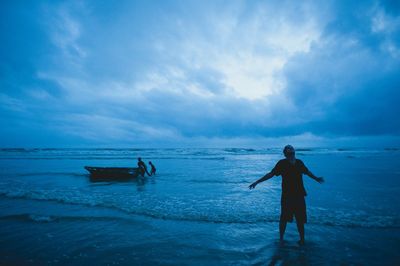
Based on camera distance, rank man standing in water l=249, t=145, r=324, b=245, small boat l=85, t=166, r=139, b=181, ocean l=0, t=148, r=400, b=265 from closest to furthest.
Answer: ocean l=0, t=148, r=400, b=265 < man standing in water l=249, t=145, r=324, b=245 < small boat l=85, t=166, r=139, b=181

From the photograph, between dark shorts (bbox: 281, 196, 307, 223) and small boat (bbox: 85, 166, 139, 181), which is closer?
dark shorts (bbox: 281, 196, 307, 223)

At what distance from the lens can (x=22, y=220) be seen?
7.35m

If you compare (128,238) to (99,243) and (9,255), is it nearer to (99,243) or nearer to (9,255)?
(99,243)

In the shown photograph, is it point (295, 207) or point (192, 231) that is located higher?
point (295, 207)

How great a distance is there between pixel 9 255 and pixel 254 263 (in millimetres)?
5490

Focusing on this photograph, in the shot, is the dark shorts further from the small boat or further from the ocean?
the small boat

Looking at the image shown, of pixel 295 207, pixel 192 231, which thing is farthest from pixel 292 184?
pixel 192 231

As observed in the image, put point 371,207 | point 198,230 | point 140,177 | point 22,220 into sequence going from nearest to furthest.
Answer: point 198,230 → point 22,220 → point 371,207 → point 140,177

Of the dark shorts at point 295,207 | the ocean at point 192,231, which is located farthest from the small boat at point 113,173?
Result: the dark shorts at point 295,207

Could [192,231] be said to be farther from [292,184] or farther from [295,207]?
[292,184]

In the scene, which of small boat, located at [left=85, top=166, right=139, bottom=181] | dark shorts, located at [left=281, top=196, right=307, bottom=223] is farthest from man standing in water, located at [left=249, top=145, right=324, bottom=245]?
small boat, located at [left=85, top=166, right=139, bottom=181]

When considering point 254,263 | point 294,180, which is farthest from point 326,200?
point 254,263

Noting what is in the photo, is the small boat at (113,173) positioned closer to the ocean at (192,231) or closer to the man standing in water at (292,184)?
the ocean at (192,231)

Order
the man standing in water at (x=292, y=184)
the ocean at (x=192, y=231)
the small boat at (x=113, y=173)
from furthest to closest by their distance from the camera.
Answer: the small boat at (x=113, y=173), the man standing in water at (x=292, y=184), the ocean at (x=192, y=231)
